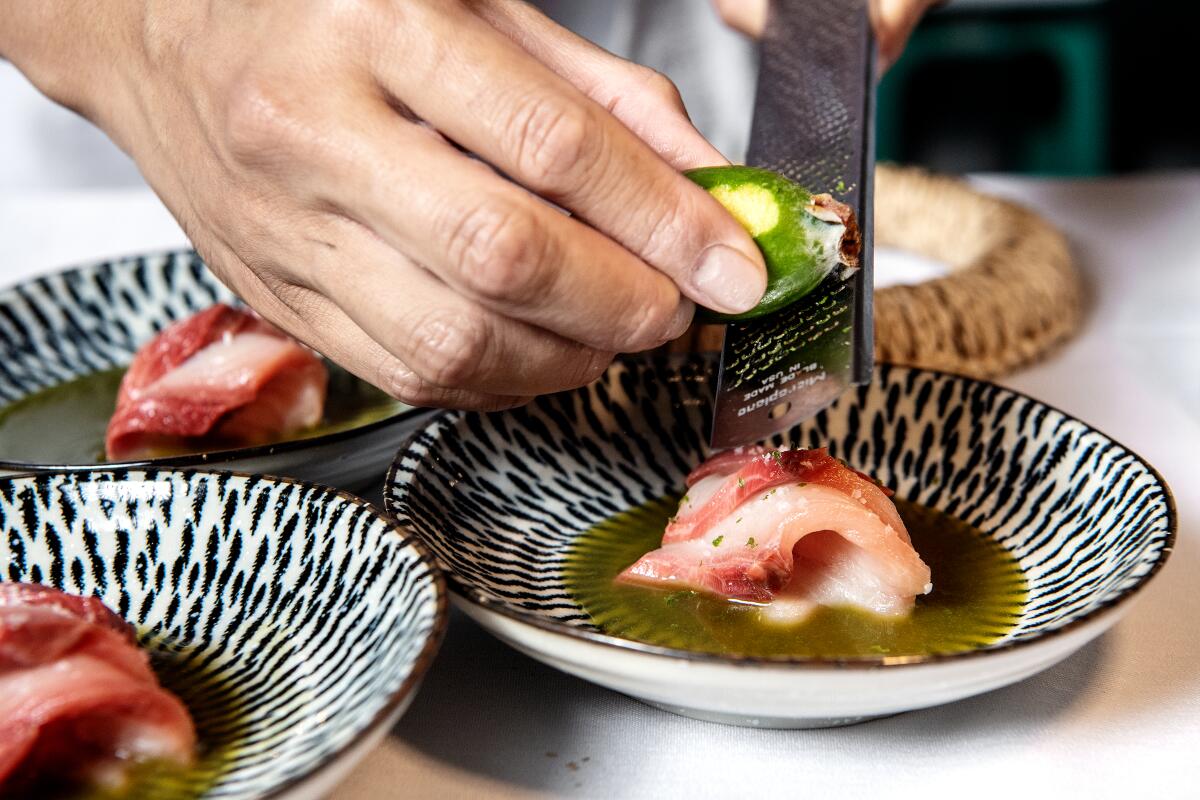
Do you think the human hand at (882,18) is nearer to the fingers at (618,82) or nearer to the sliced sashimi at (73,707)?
the fingers at (618,82)

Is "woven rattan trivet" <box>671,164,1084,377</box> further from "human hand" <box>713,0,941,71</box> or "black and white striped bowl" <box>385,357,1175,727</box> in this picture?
"human hand" <box>713,0,941,71</box>

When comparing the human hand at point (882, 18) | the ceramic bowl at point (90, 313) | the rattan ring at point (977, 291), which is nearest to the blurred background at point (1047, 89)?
the rattan ring at point (977, 291)

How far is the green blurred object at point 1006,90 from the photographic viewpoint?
169 inches

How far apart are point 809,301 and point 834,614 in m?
0.34

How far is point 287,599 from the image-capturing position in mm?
1160

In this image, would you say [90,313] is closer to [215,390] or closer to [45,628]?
[215,390]

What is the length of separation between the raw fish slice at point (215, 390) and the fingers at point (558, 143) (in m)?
0.73

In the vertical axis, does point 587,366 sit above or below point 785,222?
below

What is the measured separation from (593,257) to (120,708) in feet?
1.84

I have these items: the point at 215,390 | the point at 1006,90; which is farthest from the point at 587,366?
the point at 1006,90

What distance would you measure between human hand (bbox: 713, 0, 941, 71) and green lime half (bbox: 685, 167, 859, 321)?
0.95 meters

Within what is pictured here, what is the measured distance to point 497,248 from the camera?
0.99 meters

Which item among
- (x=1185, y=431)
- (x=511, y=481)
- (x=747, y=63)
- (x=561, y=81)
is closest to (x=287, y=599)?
(x=511, y=481)

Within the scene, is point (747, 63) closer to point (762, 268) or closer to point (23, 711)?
point (762, 268)
